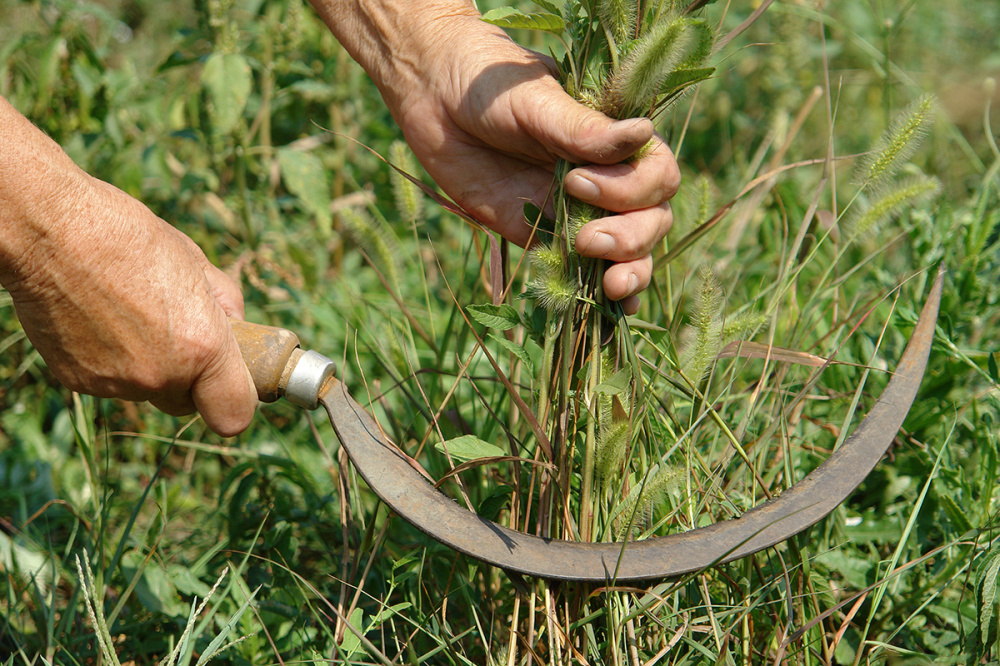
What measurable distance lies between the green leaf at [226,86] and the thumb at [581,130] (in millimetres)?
1058

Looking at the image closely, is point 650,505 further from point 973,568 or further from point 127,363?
point 127,363

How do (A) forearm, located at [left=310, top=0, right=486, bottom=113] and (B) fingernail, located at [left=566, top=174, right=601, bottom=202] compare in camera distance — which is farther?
(A) forearm, located at [left=310, top=0, right=486, bottom=113]

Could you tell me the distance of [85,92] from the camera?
2.09 m

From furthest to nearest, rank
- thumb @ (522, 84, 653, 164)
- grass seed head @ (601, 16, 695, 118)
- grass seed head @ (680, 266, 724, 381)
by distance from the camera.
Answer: grass seed head @ (680, 266, 724, 381), thumb @ (522, 84, 653, 164), grass seed head @ (601, 16, 695, 118)

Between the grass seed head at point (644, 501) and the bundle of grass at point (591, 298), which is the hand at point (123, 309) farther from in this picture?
the grass seed head at point (644, 501)

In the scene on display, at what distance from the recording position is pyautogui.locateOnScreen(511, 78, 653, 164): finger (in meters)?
1.00

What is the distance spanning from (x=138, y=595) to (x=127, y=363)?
0.54m

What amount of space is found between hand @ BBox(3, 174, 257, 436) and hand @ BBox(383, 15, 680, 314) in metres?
0.51

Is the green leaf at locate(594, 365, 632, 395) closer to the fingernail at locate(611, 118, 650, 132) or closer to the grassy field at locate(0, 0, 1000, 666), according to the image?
the grassy field at locate(0, 0, 1000, 666)

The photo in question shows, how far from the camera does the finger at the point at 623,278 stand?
3.51 ft

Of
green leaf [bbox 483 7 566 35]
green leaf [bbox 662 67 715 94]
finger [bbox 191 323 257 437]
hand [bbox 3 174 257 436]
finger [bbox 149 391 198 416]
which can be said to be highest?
green leaf [bbox 483 7 566 35]

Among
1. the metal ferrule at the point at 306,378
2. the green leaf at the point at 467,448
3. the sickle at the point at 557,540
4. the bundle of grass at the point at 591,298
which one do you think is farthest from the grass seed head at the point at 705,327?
the metal ferrule at the point at 306,378

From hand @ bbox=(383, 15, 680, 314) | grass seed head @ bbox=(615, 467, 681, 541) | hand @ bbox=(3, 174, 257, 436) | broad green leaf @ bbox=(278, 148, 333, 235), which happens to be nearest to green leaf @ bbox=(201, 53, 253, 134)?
broad green leaf @ bbox=(278, 148, 333, 235)

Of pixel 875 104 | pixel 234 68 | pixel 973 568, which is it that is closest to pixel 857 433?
pixel 973 568
